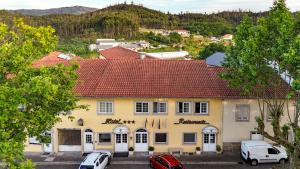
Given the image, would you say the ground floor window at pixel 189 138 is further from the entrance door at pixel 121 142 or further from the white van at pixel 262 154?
the entrance door at pixel 121 142

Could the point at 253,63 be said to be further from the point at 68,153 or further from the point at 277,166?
the point at 68,153

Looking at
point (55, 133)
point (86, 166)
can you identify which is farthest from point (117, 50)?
point (86, 166)

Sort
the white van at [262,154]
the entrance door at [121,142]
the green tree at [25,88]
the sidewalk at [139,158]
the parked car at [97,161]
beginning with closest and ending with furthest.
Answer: the green tree at [25,88] → the parked car at [97,161] → the white van at [262,154] → the sidewalk at [139,158] → the entrance door at [121,142]

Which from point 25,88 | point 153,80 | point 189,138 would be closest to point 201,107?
point 189,138

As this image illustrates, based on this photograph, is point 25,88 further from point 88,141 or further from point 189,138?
point 189,138

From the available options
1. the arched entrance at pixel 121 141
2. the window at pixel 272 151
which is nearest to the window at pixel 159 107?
the arched entrance at pixel 121 141

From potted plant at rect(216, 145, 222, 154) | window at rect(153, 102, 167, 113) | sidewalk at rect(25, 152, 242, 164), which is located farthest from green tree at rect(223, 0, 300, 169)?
window at rect(153, 102, 167, 113)
